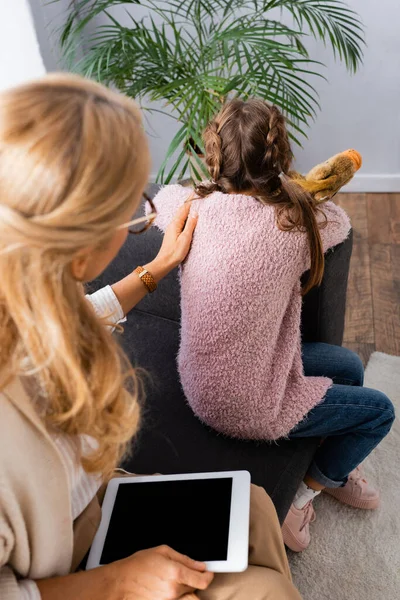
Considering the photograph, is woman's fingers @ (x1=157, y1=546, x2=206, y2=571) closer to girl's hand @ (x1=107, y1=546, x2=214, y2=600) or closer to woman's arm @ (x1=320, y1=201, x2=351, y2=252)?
girl's hand @ (x1=107, y1=546, x2=214, y2=600)

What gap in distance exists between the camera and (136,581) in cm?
74

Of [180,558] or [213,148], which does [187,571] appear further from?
[213,148]

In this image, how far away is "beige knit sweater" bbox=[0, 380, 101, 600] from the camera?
656 millimetres

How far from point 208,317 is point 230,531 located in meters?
0.37

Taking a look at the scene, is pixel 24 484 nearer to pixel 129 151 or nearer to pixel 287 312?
pixel 129 151

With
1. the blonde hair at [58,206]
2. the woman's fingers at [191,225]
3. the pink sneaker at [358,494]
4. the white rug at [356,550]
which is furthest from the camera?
the pink sneaker at [358,494]

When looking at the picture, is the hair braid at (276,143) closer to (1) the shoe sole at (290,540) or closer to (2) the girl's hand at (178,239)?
(2) the girl's hand at (178,239)

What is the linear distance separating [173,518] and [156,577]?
0.12 meters

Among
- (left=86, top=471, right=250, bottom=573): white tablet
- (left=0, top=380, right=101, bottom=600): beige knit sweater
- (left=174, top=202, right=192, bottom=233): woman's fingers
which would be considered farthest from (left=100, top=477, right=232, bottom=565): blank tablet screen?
(left=174, top=202, right=192, bottom=233): woman's fingers

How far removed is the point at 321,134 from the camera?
95.2 inches

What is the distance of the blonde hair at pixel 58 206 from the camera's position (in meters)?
0.54

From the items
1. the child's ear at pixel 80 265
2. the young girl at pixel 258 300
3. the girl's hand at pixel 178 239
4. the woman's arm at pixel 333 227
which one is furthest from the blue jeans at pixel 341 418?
the child's ear at pixel 80 265

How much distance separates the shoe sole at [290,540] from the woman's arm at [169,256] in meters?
0.58

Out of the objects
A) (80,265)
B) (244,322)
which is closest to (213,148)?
(244,322)
